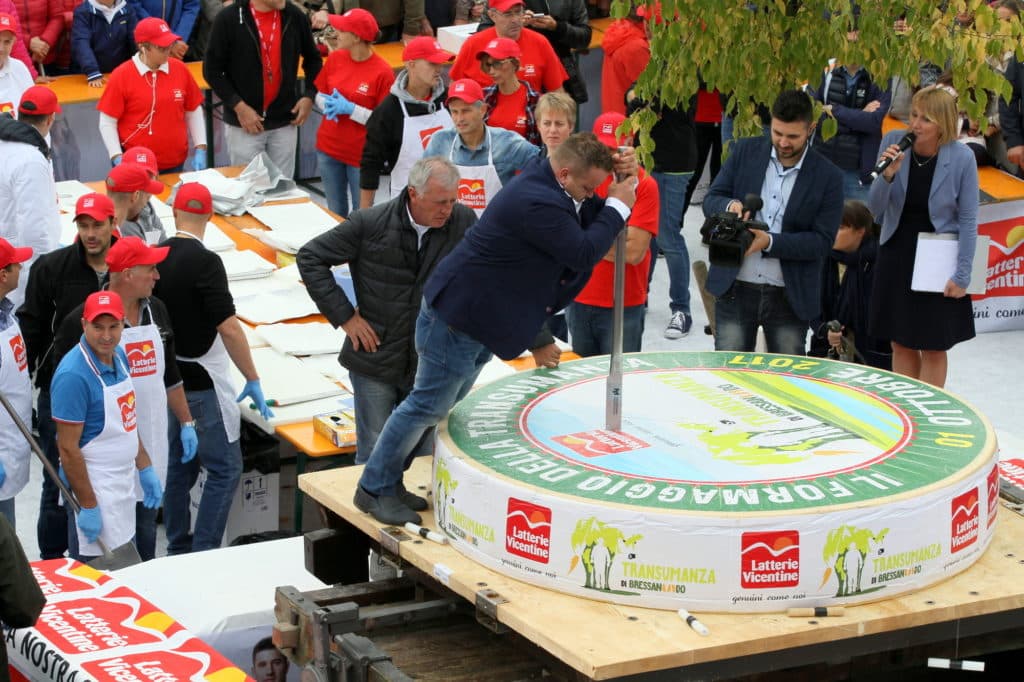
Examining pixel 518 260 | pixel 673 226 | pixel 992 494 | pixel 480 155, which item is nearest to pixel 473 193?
pixel 480 155

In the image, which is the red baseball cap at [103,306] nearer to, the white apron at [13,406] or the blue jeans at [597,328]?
the white apron at [13,406]

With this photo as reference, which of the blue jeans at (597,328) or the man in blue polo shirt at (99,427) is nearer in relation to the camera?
the man in blue polo shirt at (99,427)

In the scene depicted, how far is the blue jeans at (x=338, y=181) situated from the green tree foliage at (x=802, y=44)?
3.95 meters

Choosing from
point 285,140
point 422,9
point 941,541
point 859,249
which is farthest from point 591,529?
point 422,9

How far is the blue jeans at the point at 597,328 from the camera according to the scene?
28.0 feet

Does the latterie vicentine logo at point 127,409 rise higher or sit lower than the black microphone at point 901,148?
lower

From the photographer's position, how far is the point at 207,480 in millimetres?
7855

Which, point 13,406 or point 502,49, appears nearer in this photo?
point 13,406

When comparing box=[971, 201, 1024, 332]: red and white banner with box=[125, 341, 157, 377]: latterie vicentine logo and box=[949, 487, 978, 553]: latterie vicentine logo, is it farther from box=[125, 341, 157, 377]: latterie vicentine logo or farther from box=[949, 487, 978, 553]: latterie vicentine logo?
box=[125, 341, 157, 377]: latterie vicentine logo

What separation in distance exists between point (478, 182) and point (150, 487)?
2.80 meters

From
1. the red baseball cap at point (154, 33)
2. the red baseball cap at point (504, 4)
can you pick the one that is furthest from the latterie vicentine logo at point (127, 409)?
the red baseball cap at point (504, 4)

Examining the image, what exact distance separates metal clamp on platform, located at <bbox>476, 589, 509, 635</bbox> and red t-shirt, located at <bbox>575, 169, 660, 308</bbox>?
9.64 feet

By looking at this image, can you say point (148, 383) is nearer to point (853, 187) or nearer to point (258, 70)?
point (258, 70)

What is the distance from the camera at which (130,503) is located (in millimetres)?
7090
